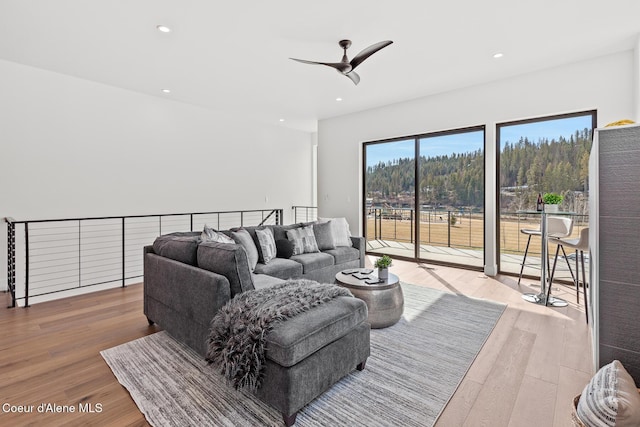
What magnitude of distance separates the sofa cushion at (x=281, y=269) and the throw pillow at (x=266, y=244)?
8 cm

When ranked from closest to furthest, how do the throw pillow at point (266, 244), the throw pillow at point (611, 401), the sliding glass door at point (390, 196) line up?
the throw pillow at point (611, 401), the throw pillow at point (266, 244), the sliding glass door at point (390, 196)

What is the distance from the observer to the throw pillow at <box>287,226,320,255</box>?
4.02 meters

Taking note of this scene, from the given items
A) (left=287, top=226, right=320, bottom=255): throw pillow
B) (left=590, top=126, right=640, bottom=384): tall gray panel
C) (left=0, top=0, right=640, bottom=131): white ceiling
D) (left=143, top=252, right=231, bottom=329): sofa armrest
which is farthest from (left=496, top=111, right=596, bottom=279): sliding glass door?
(left=143, top=252, right=231, bottom=329): sofa armrest

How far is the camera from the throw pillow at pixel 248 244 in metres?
3.40

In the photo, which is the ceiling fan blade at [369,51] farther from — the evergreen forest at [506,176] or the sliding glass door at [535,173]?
the evergreen forest at [506,176]

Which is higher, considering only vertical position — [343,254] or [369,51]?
[369,51]

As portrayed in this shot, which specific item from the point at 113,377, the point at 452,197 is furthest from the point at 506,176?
the point at 113,377

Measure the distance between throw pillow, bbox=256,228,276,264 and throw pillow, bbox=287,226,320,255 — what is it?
0.27 m

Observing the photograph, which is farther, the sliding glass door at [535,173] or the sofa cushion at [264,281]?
the sliding glass door at [535,173]

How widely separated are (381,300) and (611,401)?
1642 millimetres

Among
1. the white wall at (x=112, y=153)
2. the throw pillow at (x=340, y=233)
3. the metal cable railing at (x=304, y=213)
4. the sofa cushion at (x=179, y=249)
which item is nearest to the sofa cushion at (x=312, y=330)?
the sofa cushion at (x=179, y=249)

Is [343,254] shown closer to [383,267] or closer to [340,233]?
[340,233]

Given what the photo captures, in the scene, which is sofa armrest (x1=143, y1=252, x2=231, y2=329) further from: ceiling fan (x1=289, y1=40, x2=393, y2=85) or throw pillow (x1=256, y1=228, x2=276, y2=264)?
ceiling fan (x1=289, y1=40, x2=393, y2=85)

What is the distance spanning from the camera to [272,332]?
1.67 metres
